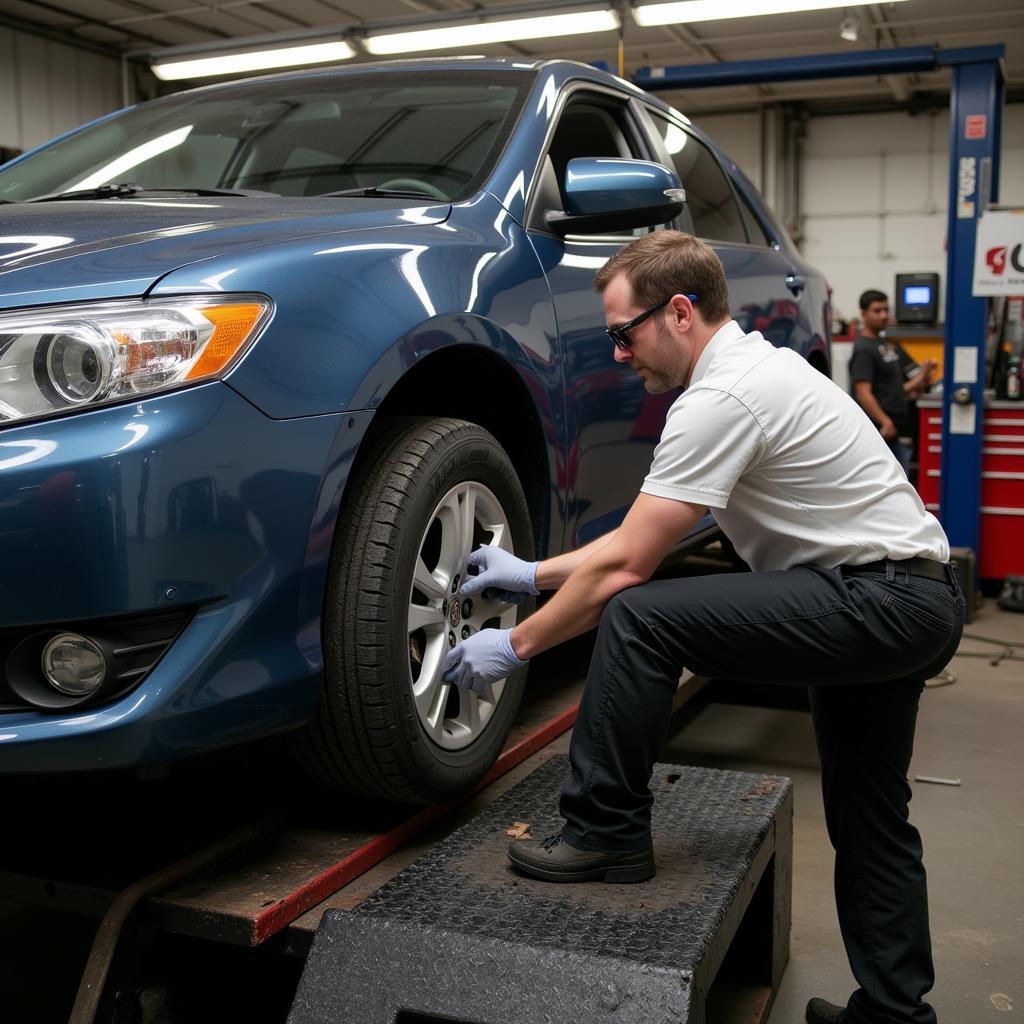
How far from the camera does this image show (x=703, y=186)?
344 centimetres

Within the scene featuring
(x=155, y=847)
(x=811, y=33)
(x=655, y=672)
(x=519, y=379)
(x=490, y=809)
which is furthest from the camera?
(x=811, y=33)

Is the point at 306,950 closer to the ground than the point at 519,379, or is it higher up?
closer to the ground

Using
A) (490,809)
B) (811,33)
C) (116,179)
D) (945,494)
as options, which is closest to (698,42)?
(811,33)

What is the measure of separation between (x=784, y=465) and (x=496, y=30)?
5886 mm

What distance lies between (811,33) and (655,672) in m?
11.6

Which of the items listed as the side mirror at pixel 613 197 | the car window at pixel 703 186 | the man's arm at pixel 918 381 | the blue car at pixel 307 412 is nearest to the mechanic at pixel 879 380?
the man's arm at pixel 918 381

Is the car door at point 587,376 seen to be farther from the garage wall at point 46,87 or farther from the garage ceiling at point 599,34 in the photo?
the garage wall at point 46,87

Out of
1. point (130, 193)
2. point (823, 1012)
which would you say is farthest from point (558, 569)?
point (130, 193)

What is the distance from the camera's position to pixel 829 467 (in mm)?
1792

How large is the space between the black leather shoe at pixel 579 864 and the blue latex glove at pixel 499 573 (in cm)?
42

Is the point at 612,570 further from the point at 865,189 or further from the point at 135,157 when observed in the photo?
the point at 865,189

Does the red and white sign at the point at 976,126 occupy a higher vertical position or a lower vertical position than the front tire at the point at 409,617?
higher

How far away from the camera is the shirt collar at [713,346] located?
186cm

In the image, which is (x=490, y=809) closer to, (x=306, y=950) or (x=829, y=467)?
(x=306, y=950)
